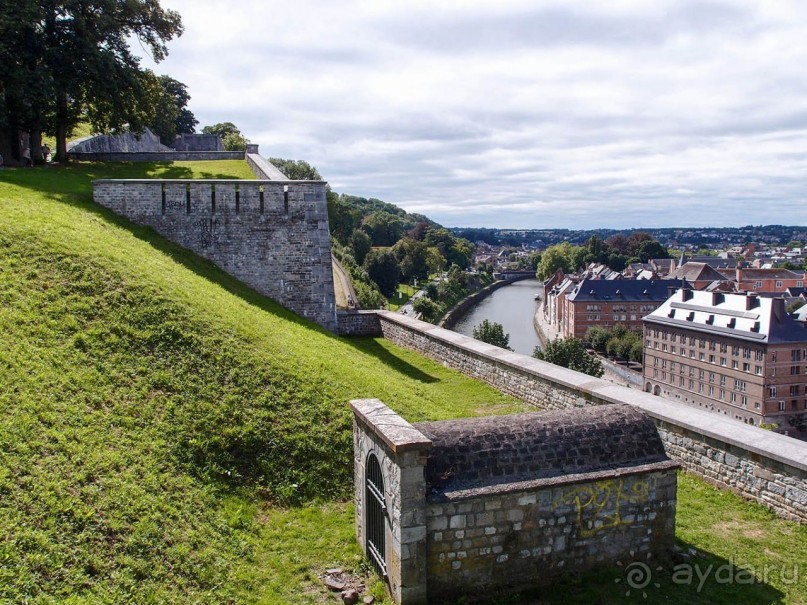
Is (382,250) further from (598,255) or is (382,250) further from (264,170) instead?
(598,255)

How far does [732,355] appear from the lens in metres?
56.7

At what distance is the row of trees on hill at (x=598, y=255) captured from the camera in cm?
13600

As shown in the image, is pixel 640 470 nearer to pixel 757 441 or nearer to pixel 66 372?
pixel 757 441

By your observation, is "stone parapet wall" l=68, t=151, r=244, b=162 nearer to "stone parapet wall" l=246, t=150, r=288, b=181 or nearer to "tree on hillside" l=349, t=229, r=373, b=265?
"stone parapet wall" l=246, t=150, r=288, b=181

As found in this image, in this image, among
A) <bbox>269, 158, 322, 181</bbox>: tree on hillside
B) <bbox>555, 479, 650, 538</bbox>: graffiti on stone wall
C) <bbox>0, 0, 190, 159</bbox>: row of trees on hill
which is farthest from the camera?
<bbox>269, 158, 322, 181</bbox>: tree on hillside

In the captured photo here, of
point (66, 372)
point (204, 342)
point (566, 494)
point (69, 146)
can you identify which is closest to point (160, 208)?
point (204, 342)

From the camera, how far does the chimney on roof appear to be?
2137 inches

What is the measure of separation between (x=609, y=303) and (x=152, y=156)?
2546 inches

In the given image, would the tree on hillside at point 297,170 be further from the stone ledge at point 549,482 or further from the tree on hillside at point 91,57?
the stone ledge at point 549,482

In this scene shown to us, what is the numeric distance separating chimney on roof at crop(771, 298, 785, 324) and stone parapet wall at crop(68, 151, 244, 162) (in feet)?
151

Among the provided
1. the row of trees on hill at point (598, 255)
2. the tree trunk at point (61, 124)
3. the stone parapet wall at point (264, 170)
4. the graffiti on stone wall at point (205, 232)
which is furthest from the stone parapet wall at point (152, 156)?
the row of trees on hill at point (598, 255)

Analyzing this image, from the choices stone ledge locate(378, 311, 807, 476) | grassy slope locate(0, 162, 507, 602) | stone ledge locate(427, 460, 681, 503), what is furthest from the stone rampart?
stone ledge locate(427, 460, 681, 503)

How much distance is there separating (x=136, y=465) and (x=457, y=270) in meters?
110

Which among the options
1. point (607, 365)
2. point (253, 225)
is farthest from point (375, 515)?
point (607, 365)
